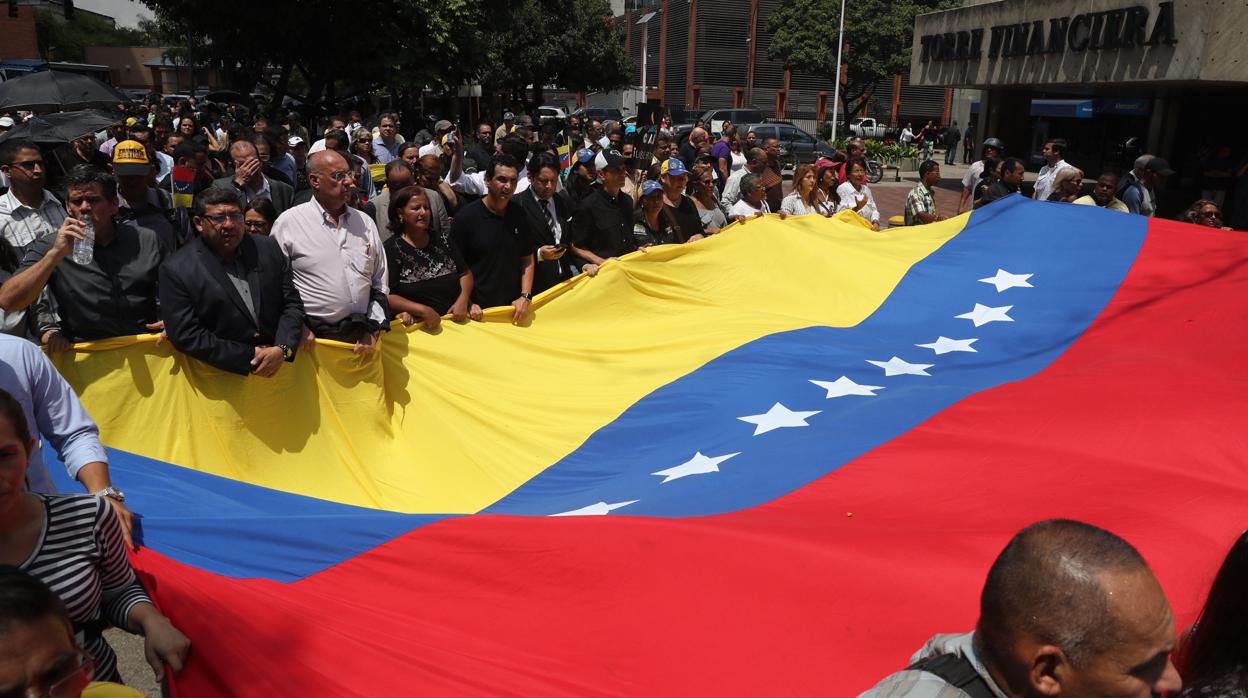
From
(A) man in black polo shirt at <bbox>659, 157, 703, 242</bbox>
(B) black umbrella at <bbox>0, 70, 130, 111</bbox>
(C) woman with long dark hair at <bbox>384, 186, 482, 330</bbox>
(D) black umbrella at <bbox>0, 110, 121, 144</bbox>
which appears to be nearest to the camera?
(C) woman with long dark hair at <bbox>384, 186, 482, 330</bbox>

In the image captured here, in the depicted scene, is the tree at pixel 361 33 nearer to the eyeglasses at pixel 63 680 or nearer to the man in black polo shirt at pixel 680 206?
the man in black polo shirt at pixel 680 206

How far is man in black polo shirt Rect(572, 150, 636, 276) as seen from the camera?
24.1 ft

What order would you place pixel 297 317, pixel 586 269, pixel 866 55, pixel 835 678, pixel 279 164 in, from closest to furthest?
pixel 835 678
pixel 297 317
pixel 586 269
pixel 279 164
pixel 866 55

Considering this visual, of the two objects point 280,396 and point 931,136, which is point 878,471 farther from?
point 931,136

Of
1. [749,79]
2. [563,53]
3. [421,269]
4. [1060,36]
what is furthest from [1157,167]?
[749,79]

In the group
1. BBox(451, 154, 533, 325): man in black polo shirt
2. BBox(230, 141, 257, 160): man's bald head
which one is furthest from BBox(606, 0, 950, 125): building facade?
BBox(451, 154, 533, 325): man in black polo shirt

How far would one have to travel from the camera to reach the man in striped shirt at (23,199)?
16.9ft

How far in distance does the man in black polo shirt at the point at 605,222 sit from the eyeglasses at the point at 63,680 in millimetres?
5526

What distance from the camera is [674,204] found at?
8.30 metres

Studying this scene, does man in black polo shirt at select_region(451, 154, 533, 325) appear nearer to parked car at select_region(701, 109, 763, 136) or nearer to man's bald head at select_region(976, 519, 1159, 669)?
man's bald head at select_region(976, 519, 1159, 669)

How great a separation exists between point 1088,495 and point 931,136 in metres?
48.8

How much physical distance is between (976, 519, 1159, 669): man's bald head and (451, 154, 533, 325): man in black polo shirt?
459 cm

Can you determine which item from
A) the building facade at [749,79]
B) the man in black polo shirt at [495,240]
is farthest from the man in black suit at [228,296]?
the building facade at [749,79]

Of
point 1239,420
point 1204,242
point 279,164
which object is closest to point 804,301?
point 1204,242
